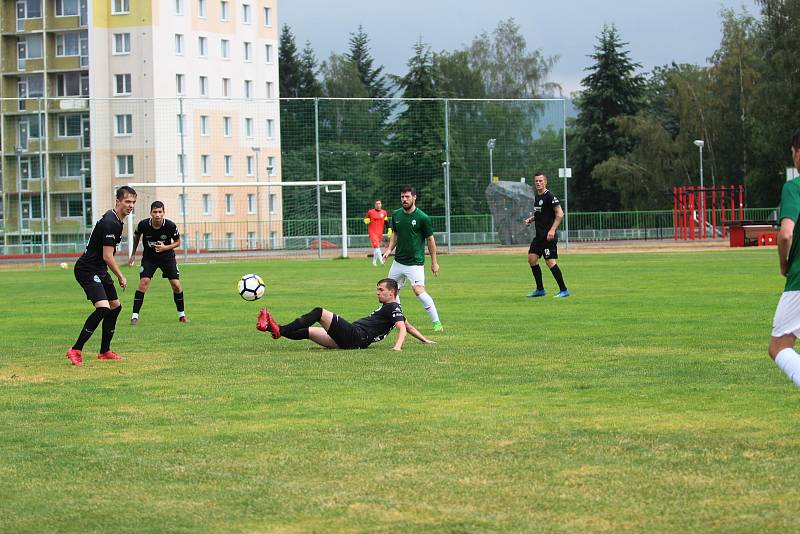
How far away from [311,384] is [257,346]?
3.69 metres

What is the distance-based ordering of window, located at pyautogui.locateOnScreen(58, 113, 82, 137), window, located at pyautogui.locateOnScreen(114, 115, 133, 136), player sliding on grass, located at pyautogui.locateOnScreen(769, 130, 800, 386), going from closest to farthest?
player sliding on grass, located at pyautogui.locateOnScreen(769, 130, 800, 386)
window, located at pyautogui.locateOnScreen(114, 115, 133, 136)
window, located at pyautogui.locateOnScreen(58, 113, 82, 137)

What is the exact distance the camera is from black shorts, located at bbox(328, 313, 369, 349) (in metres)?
13.5

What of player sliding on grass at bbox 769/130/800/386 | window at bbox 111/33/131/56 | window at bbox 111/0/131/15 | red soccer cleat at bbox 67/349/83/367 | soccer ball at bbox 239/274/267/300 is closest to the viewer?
player sliding on grass at bbox 769/130/800/386

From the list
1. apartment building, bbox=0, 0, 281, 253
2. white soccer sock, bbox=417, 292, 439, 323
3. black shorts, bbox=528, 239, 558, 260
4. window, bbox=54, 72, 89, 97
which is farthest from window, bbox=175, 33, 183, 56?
white soccer sock, bbox=417, 292, 439, 323

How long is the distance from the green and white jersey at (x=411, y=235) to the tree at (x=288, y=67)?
85.8 metres

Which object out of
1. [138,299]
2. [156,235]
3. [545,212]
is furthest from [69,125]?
[138,299]

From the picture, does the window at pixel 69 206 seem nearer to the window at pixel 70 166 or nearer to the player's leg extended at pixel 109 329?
the window at pixel 70 166

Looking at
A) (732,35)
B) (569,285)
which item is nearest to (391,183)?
(569,285)

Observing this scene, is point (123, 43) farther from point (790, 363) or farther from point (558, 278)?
point (790, 363)

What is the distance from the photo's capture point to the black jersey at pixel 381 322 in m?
13.7

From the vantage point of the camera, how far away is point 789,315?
787cm

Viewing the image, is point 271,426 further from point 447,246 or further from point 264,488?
point 447,246

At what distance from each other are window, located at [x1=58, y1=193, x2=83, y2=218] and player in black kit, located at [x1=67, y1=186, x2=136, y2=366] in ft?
122

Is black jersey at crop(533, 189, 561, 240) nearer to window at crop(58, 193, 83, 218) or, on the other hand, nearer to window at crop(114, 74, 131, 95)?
window at crop(58, 193, 83, 218)
